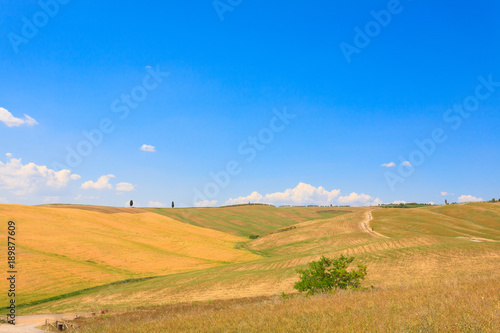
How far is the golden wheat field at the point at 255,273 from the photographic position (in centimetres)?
1010

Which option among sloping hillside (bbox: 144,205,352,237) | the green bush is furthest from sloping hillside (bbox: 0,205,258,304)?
sloping hillside (bbox: 144,205,352,237)

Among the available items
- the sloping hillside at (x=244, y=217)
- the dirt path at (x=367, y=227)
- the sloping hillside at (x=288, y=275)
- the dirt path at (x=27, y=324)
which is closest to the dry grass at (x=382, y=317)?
the sloping hillside at (x=288, y=275)

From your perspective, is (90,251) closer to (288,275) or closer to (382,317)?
(288,275)

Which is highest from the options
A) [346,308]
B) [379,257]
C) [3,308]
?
[346,308]

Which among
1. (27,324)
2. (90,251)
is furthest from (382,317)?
(90,251)

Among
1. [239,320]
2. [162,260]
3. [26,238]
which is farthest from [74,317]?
[26,238]

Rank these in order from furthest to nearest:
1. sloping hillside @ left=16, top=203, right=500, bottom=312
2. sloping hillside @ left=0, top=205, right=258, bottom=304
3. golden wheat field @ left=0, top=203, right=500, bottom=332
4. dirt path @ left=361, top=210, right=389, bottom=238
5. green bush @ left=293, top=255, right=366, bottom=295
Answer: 1. dirt path @ left=361, top=210, right=389, bottom=238
2. sloping hillside @ left=0, top=205, right=258, bottom=304
3. sloping hillside @ left=16, top=203, right=500, bottom=312
4. green bush @ left=293, top=255, right=366, bottom=295
5. golden wheat field @ left=0, top=203, right=500, bottom=332

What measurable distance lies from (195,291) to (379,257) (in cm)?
2195

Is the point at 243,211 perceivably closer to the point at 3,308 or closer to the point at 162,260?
the point at 162,260

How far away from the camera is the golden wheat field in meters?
10.1

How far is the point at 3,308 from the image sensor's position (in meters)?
28.1

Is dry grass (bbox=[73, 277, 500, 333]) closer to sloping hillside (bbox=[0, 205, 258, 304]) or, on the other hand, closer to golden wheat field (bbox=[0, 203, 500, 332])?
golden wheat field (bbox=[0, 203, 500, 332])

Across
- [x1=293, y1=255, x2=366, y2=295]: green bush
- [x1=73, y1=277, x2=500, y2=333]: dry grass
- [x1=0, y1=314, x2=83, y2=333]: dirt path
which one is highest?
[x1=73, y1=277, x2=500, y2=333]: dry grass

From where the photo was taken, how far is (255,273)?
38469 mm
